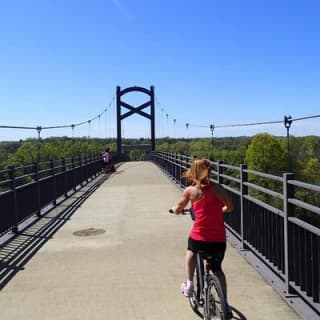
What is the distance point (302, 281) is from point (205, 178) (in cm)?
140

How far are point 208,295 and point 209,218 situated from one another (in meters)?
0.62

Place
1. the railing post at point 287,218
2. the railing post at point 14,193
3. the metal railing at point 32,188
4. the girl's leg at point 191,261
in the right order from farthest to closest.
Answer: the railing post at point 14,193, the metal railing at point 32,188, the railing post at point 287,218, the girl's leg at point 191,261

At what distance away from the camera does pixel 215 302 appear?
13.6 ft

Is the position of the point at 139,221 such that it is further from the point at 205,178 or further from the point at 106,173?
the point at 106,173

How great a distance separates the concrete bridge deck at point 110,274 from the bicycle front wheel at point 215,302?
471mm

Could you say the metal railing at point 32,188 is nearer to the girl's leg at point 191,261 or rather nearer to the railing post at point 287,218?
the girl's leg at point 191,261

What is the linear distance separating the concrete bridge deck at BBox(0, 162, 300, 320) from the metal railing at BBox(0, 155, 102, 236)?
387 mm

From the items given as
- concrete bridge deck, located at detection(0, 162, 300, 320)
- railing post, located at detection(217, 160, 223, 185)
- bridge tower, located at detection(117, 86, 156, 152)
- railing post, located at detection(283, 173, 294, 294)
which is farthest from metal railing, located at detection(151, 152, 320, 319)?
bridge tower, located at detection(117, 86, 156, 152)

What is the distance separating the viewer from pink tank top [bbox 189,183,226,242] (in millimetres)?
4379

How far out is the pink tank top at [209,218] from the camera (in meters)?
4.38

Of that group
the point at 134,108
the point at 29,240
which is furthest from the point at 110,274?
the point at 134,108

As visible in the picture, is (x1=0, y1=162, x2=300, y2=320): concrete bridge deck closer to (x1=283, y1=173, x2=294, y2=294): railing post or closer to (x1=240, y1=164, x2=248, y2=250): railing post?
(x1=283, y1=173, x2=294, y2=294): railing post

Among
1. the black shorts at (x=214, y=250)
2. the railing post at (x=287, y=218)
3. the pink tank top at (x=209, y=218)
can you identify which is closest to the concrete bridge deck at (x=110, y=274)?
the railing post at (x=287, y=218)

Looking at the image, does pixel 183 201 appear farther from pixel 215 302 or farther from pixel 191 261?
pixel 215 302
